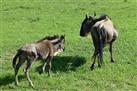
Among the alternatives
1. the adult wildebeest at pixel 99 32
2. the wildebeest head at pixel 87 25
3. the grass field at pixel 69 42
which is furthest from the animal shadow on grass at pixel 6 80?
the wildebeest head at pixel 87 25

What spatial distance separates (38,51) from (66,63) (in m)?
2.27

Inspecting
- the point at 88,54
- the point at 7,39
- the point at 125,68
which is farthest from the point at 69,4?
the point at 125,68

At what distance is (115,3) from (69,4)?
8.76ft

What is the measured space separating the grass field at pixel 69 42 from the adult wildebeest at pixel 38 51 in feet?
1.63

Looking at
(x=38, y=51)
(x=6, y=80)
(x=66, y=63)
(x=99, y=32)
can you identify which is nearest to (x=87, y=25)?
(x=99, y=32)

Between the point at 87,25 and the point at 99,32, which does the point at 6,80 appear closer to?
the point at 99,32

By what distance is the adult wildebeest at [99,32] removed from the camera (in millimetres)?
12258

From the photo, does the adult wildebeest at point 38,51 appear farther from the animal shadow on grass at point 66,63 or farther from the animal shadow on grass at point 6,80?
the animal shadow on grass at point 66,63

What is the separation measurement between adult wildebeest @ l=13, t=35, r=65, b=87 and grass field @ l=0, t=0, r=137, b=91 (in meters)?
0.50

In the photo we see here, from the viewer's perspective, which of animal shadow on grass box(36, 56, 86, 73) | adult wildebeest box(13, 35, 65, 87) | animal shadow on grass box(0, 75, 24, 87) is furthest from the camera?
animal shadow on grass box(36, 56, 86, 73)

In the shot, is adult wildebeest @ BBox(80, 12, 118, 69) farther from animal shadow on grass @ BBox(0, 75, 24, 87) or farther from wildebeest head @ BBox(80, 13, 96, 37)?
animal shadow on grass @ BBox(0, 75, 24, 87)

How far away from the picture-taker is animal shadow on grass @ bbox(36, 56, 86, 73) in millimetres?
12487

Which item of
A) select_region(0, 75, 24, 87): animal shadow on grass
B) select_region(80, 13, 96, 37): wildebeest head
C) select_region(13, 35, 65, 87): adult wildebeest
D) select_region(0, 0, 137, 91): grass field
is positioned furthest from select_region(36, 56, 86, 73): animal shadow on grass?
select_region(0, 75, 24, 87): animal shadow on grass

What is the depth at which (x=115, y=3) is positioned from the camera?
23.7 metres
